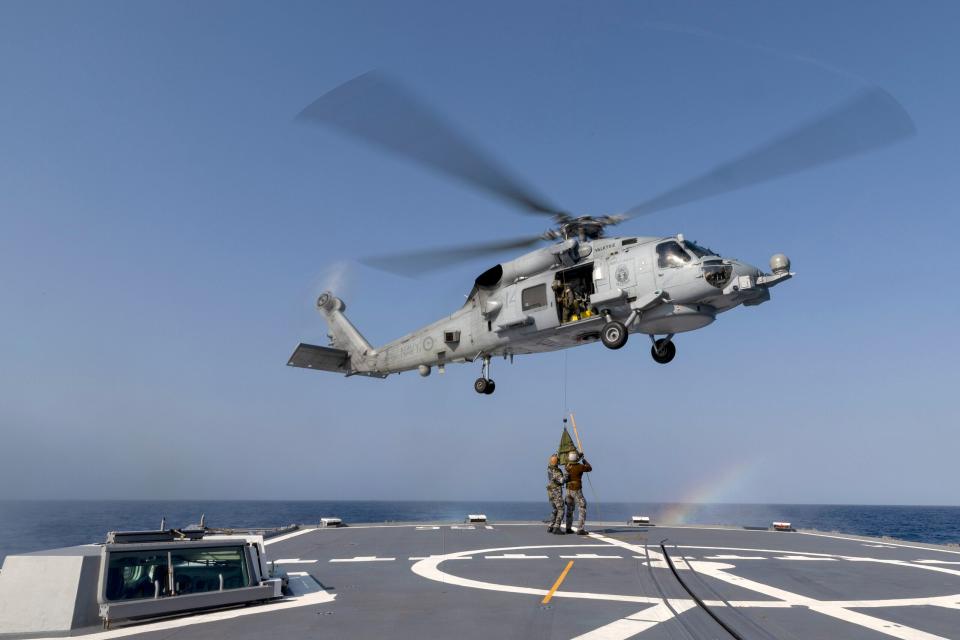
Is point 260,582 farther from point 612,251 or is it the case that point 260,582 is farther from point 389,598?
point 612,251

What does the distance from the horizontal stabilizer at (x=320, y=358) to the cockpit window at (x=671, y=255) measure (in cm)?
1416

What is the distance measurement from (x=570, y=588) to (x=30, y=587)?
287 inches

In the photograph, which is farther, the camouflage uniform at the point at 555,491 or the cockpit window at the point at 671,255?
the camouflage uniform at the point at 555,491

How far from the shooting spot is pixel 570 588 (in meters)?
10.1

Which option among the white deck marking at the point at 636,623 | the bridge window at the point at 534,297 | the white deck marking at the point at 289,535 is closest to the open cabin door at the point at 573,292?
the bridge window at the point at 534,297

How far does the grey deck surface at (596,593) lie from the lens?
24.4ft

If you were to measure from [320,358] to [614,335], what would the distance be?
42.8ft

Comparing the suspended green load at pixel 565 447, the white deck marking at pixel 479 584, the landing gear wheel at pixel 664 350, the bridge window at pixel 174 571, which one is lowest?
the white deck marking at pixel 479 584

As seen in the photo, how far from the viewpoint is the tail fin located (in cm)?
2689

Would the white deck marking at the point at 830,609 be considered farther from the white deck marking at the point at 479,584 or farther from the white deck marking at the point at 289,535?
the white deck marking at the point at 289,535

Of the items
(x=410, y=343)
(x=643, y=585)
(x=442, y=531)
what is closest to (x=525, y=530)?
(x=442, y=531)

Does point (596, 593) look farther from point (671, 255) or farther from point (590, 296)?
point (671, 255)

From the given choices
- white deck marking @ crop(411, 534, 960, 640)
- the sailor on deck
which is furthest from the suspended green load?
white deck marking @ crop(411, 534, 960, 640)

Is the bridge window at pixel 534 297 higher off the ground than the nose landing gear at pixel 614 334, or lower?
higher
